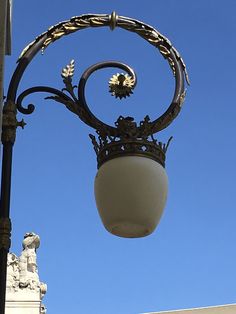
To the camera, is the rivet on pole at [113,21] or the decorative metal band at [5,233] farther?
the rivet on pole at [113,21]

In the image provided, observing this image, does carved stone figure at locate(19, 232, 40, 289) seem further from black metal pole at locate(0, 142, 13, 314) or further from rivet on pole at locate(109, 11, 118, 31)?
black metal pole at locate(0, 142, 13, 314)

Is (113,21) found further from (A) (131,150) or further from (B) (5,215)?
(B) (5,215)

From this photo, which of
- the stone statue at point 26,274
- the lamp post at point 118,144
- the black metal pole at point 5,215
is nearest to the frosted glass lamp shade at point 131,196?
the lamp post at point 118,144

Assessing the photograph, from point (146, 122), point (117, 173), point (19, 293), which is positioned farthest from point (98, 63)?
point (19, 293)

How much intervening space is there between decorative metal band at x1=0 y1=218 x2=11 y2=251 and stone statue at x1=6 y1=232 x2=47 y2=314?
19.1 metres

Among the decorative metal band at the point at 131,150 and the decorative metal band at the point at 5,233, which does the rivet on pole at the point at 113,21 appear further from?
the decorative metal band at the point at 5,233

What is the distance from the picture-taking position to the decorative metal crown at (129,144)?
4387mm

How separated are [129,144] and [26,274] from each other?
1966 cm

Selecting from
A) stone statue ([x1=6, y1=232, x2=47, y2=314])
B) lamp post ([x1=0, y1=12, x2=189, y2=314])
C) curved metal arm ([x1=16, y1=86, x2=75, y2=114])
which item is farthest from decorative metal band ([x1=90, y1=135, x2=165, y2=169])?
stone statue ([x1=6, y1=232, x2=47, y2=314])

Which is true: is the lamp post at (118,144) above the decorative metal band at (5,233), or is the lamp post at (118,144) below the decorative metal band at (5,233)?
above

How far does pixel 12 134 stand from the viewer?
14.0 ft

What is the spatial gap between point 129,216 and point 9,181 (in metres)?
0.60

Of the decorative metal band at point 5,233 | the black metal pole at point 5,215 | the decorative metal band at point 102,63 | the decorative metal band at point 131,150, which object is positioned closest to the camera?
the black metal pole at point 5,215

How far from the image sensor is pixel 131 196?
13.8ft
